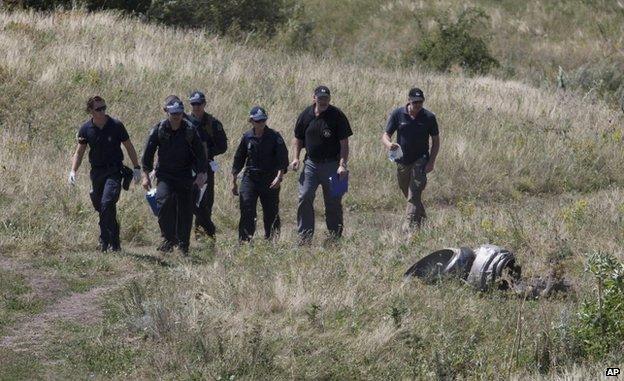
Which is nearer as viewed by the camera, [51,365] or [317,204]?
[51,365]

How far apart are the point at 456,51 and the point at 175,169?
18.6 meters

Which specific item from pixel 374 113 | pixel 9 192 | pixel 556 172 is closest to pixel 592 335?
pixel 9 192

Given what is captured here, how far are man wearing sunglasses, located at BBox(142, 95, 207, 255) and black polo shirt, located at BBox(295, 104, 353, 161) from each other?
1.25 metres

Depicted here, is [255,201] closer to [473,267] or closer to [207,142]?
A: [207,142]

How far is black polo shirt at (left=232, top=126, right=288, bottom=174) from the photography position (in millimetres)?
12094

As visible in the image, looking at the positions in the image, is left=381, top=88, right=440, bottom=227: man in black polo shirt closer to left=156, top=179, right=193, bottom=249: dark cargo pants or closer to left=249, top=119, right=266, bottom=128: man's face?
left=249, top=119, right=266, bottom=128: man's face

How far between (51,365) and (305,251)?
3338 millimetres

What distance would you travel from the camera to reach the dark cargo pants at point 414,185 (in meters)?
12.8

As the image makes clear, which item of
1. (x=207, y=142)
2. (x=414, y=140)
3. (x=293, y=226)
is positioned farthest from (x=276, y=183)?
(x=293, y=226)

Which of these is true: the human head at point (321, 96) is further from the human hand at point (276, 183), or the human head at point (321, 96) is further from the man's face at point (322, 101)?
the human hand at point (276, 183)

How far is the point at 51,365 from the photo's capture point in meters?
8.08

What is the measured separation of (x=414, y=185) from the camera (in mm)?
12820

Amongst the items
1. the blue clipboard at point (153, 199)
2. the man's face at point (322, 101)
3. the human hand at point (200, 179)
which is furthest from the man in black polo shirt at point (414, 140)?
the blue clipboard at point (153, 199)

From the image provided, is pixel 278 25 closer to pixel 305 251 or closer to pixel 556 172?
pixel 556 172
